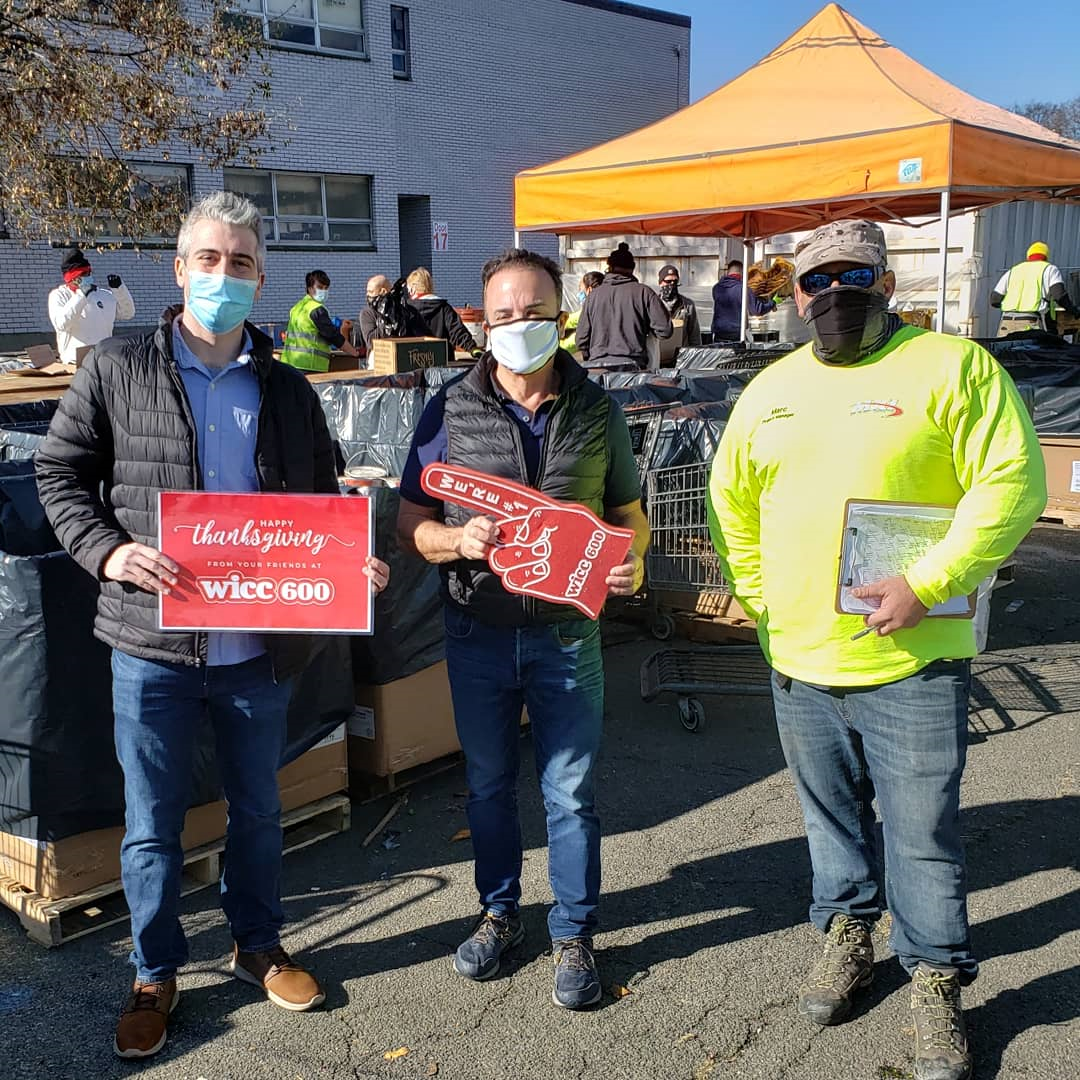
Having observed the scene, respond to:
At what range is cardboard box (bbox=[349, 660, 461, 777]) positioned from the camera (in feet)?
14.1

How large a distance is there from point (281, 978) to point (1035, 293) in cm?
1287

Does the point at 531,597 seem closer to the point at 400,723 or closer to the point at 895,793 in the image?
the point at 895,793

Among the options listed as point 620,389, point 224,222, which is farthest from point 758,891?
point 620,389

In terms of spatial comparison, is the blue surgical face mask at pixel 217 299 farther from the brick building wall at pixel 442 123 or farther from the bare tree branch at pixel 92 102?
the brick building wall at pixel 442 123

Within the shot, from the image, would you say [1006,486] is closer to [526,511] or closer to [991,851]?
[526,511]

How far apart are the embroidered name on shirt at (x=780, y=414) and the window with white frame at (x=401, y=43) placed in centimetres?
2404

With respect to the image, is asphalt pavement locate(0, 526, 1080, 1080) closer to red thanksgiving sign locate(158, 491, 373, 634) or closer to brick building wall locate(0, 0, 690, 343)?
red thanksgiving sign locate(158, 491, 373, 634)

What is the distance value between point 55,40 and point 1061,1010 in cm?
1386

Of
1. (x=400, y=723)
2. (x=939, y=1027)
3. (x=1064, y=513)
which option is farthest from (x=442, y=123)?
(x=939, y=1027)

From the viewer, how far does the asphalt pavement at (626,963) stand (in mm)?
2842

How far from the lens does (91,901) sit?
3.42m

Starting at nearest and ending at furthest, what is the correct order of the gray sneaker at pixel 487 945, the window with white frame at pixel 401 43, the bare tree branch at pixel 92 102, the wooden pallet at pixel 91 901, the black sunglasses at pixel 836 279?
the black sunglasses at pixel 836 279
the gray sneaker at pixel 487 945
the wooden pallet at pixel 91 901
the bare tree branch at pixel 92 102
the window with white frame at pixel 401 43

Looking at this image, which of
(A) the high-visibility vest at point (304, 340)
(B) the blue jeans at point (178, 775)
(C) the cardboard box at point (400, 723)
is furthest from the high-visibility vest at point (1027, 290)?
(B) the blue jeans at point (178, 775)

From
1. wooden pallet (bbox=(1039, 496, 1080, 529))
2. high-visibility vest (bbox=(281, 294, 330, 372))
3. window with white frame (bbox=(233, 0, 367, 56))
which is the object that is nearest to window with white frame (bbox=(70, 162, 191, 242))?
window with white frame (bbox=(233, 0, 367, 56))
